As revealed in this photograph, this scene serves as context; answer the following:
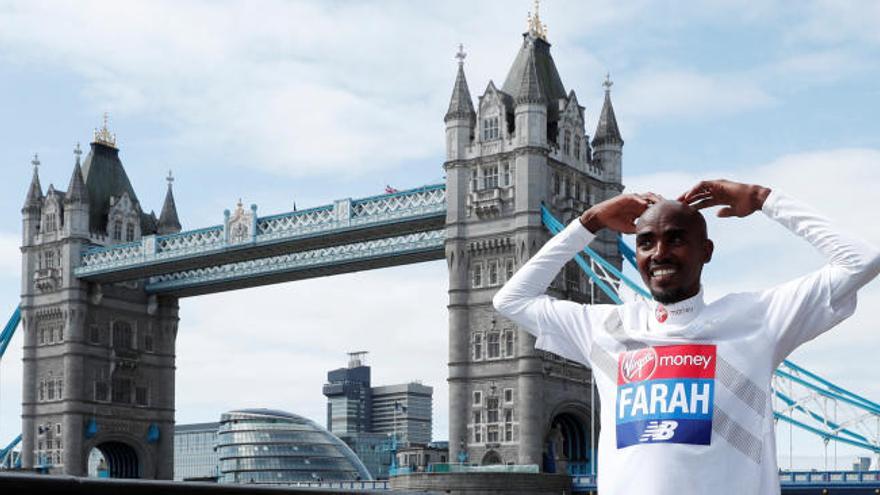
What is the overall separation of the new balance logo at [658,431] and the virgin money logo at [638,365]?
0.14 metres

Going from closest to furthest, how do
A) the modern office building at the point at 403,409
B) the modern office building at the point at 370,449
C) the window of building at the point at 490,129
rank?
the window of building at the point at 490,129
the modern office building at the point at 370,449
the modern office building at the point at 403,409

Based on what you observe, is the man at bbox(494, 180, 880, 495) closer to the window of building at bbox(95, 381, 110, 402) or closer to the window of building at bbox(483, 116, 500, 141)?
the window of building at bbox(483, 116, 500, 141)

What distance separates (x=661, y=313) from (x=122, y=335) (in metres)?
58.2

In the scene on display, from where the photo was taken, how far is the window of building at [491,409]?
147 ft

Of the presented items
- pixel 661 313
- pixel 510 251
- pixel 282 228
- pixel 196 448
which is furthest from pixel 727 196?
pixel 196 448

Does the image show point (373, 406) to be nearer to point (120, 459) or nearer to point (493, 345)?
point (120, 459)

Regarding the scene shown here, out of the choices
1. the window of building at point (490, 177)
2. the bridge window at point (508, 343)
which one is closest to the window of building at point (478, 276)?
the bridge window at point (508, 343)

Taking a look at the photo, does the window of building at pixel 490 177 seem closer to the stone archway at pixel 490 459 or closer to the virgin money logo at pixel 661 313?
the stone archway at pixel 490 459

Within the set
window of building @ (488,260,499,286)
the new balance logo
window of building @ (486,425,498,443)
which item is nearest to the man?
the new balance logo

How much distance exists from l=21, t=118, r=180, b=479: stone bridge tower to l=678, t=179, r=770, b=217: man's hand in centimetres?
5545

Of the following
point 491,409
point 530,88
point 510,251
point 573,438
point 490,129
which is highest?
point 530,88

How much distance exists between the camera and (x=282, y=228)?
50.9 m

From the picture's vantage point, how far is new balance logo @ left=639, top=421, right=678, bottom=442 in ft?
11.4

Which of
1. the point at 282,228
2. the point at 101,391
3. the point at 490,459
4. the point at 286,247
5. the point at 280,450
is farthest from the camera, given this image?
the point at 280,450
